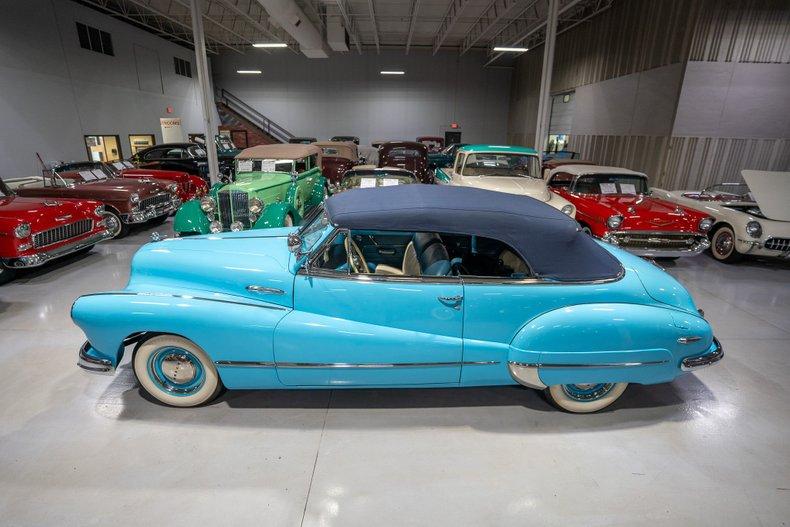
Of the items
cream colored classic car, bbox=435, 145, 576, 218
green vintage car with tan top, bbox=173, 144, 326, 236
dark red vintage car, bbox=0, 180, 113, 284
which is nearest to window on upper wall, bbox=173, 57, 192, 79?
green vintage car with tan top, bbox=173, 144, 326, 236

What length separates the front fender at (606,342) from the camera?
2.46m

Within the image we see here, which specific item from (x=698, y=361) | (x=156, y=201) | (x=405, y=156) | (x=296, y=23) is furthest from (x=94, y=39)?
(x=698, y=361)

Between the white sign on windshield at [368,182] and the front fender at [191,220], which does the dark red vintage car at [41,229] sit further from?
the white sign on windshield at [368,182]

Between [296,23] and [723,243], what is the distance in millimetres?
14358

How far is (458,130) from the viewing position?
2380 cm

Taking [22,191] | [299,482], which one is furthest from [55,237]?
[299,482]

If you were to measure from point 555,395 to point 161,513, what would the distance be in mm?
2479

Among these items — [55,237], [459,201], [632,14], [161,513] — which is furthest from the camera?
[632,14]

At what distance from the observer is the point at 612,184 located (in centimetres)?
673

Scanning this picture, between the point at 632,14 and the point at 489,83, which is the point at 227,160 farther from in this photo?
the point at 489,83

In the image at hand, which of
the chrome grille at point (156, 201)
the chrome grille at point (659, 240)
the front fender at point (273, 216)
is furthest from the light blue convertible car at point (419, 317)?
the chrome grille at point (156, 201)

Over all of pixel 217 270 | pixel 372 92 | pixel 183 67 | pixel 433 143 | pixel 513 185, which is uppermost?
pixel 183 67

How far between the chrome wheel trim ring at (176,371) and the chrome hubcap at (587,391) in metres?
2.58

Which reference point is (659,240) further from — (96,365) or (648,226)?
(96,365)
